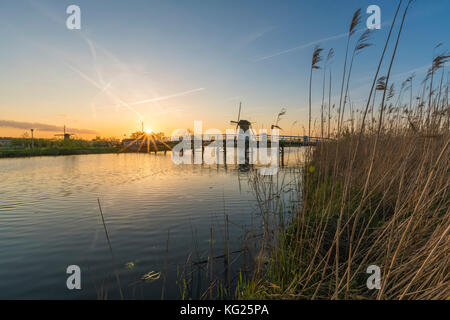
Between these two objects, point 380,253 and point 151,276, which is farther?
point 151,276

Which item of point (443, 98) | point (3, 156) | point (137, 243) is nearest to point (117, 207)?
point (137, 243)

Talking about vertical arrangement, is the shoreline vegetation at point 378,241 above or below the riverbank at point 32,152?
below

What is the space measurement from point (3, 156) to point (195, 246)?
43.3 m

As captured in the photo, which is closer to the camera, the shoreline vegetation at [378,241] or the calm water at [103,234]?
the shoreline vegetation at [378,241]

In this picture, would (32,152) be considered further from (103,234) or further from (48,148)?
(103,234)

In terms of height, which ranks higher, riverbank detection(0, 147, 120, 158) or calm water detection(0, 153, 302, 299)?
riverbank detection(0, 147, 120, 158)

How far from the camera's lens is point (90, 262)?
13.3ft

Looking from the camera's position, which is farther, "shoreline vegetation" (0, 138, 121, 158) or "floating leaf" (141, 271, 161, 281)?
"shoreline vegetation" (0, 138, 121, 158)

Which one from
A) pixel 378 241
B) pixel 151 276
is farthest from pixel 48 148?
pixel 378 241

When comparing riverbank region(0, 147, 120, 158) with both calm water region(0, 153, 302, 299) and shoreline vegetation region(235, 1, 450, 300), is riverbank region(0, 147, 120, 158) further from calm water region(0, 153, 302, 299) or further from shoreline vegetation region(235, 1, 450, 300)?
shoreline vegetation region(235, 1, 450, 300)

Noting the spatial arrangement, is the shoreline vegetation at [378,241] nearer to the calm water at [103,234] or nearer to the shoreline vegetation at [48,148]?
the calm water at [103,234]

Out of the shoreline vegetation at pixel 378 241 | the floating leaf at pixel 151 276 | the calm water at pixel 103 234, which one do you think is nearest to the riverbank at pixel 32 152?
the calm water at pixel 103 234

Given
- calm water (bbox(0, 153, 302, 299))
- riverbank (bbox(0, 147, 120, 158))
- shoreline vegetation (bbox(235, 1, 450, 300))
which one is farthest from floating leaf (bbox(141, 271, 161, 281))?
riverbank (bbox(0, 147, 120, 158))
